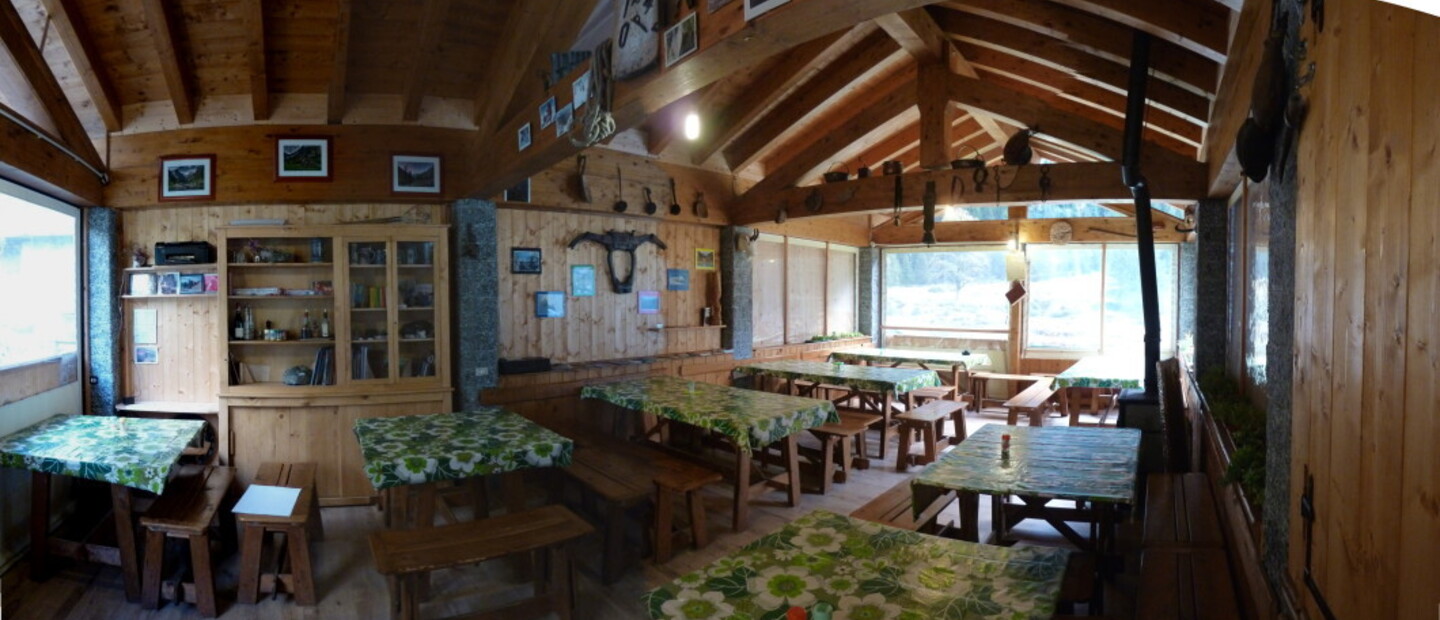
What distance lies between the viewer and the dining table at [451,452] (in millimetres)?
3180

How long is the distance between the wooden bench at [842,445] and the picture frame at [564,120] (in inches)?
111

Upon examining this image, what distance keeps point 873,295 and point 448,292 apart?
22.2ft

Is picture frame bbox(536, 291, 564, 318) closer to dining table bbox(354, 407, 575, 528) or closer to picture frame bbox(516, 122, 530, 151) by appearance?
dining table bbox(354, 407, 575, 528)

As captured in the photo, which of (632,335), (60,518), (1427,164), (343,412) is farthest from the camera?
(632,335)

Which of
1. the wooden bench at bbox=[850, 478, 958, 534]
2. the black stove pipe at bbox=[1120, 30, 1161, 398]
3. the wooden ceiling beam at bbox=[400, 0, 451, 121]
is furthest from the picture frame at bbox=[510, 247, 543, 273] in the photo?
the black stove pipe at bbox=[1120, 30, 1161, 398]

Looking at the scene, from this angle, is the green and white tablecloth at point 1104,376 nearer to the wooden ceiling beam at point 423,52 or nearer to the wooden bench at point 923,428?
the wooden bench at point 923,428

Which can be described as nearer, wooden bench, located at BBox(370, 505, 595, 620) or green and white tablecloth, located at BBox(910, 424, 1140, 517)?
wooden bench, located at BBox(370, 505, 595, 620)

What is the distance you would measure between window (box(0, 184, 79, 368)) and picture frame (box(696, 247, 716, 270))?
5.17 meters

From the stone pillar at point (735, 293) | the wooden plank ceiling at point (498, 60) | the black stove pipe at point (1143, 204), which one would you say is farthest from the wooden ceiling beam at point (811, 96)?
the black stove pipe at point (1143, 204)

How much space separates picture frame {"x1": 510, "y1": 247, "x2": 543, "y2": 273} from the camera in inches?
222

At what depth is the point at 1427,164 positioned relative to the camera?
0.94 metres

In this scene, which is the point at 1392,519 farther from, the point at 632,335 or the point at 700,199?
the point at 700,199

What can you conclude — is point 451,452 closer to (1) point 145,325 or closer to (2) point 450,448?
(2) point 450,448

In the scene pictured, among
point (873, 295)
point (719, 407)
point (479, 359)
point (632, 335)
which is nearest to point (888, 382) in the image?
point (719, 407)
